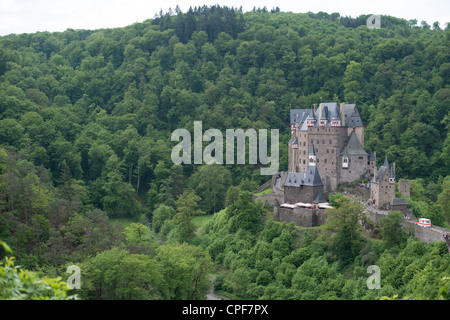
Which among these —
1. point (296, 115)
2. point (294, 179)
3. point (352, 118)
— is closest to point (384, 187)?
point (294, 179)

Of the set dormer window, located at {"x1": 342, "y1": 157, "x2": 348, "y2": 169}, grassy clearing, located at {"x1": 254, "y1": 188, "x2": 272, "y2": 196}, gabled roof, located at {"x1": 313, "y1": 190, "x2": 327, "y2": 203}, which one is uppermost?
dormer window, located at {"x1": 342, "y1": 157, "x2": 348, "y2": 169}

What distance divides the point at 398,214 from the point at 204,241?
23344 mm

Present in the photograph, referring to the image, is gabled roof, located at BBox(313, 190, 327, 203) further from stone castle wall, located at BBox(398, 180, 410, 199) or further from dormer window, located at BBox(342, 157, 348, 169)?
stone castle wall, located at BBox(398, 180, 410, 199)

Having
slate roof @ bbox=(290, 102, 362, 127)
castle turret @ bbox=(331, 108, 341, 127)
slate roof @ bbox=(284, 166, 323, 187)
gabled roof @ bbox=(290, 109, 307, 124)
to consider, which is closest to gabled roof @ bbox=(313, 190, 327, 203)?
slate roof @ bbox=(284, 166, 323, 187)

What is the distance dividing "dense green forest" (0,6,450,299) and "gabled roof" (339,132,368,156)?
7.28 m

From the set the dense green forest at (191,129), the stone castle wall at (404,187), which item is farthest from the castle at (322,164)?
the stone castle wall at (404,187)

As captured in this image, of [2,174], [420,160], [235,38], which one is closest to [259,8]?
[235,38]

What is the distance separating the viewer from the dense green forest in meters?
45.8

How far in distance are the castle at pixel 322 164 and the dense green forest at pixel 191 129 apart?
2.52 meters

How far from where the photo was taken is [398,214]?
47250mm

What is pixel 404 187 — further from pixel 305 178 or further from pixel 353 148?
pixel 305 178

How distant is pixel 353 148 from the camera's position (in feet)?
190

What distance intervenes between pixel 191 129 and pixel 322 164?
122 ft

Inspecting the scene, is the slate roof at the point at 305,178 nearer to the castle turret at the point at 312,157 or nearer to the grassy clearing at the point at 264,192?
the castle turret at the point at 312,157
